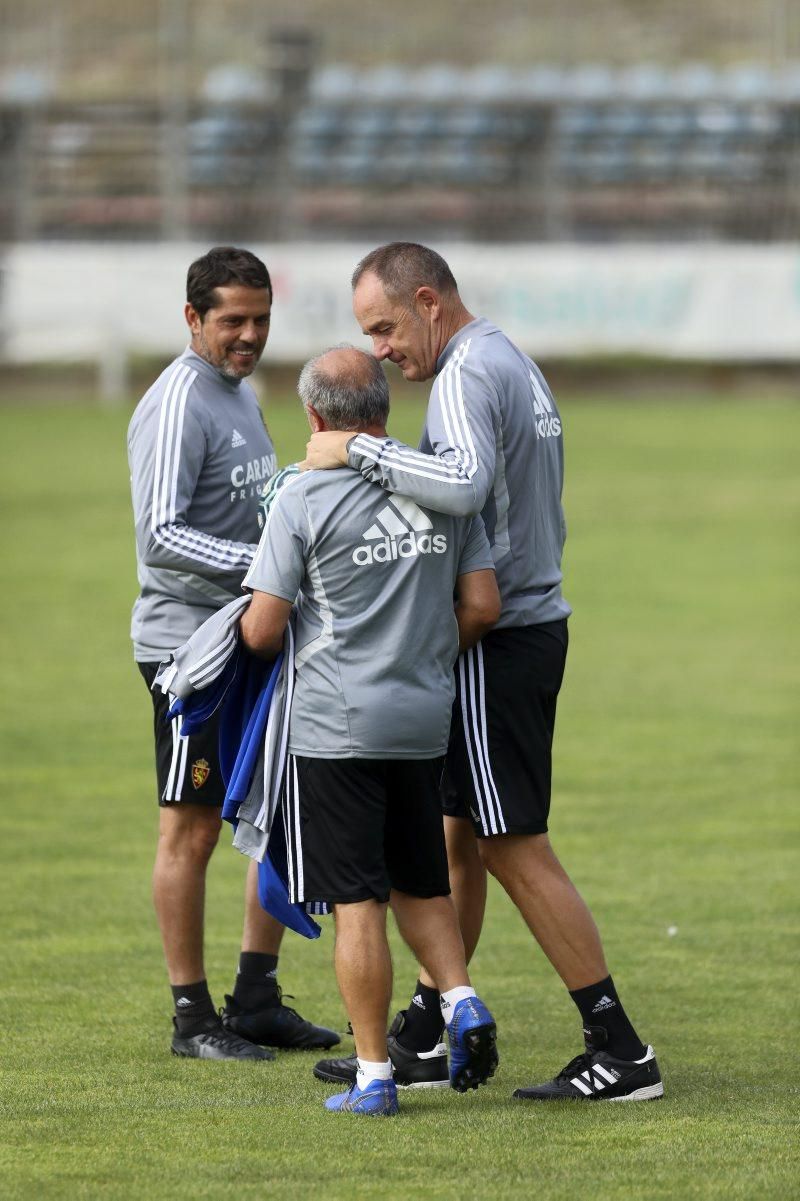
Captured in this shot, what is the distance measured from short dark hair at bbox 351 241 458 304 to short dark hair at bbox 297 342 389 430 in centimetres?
22

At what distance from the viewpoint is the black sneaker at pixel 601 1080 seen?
4.54 meters

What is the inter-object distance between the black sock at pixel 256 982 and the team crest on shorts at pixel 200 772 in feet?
1.89

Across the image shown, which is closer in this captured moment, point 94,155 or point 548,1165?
point 548,1165

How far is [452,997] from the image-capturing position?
439cm

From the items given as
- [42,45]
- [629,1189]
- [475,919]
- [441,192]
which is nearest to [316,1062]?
[475,919]

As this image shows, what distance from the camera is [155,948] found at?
6.12m

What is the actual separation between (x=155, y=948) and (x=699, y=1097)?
217 centimetres

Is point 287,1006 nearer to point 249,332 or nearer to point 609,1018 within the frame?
point 609,1018

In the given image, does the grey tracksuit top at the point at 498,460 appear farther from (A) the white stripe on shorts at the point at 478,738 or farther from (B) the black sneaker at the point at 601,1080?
(B) the black sneaker at the point at 601,1080

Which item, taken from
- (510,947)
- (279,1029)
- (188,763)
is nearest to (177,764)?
(188,763)

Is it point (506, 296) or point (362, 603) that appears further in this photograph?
point (506, 296)

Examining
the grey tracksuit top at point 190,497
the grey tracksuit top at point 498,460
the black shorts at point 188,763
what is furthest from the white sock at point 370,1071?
the grey tracksuit top at point 190,497

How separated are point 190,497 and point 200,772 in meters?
0.73

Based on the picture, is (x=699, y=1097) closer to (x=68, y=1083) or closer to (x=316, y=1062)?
(x=316, y=1062)
